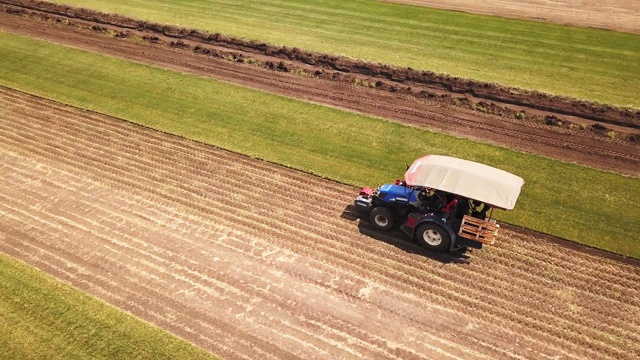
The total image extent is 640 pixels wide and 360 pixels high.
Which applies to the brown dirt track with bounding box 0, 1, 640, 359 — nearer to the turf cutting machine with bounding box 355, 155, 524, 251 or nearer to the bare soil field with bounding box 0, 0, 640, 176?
the bare soil field with bounding box 0, 0, 640, 176

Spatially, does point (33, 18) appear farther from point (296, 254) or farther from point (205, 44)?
point (296, 254)

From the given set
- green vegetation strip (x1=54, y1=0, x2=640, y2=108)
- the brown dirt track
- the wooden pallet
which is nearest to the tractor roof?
the wooden pallet

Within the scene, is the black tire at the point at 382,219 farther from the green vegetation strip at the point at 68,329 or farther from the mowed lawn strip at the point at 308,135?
the green vegetation strip at the point at 68,329

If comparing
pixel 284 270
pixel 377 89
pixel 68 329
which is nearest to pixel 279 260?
pixel 284 270

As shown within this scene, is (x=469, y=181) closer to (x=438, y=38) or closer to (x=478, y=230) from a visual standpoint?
(x=478, y=230)

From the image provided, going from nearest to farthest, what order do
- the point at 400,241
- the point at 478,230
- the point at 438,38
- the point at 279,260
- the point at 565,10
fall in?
the point at 478,230, the point at 279,260, the point at 400,241, the point at 438,38, the point at 565,10

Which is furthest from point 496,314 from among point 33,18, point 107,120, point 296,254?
point 33,18
